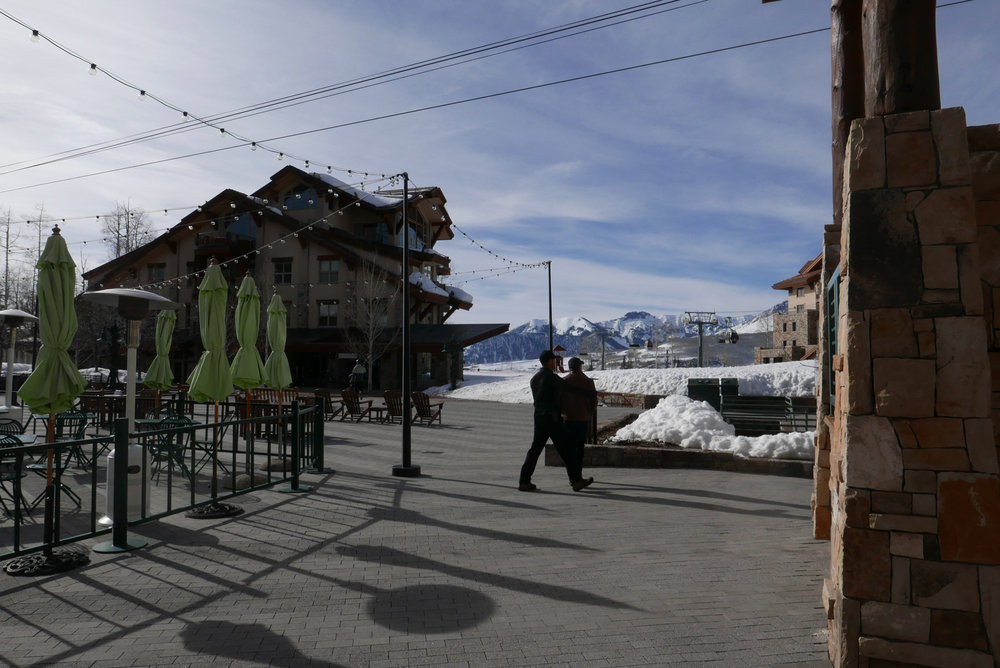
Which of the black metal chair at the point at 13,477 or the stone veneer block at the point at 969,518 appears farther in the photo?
the black metal chair at the point at 13,477

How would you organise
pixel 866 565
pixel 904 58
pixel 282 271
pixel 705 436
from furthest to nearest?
pixel 282 271, pixel 705 436, pixel 904 58, pixel 866 565

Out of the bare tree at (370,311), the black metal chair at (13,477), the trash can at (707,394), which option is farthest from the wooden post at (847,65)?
the bare tree at (370,311)

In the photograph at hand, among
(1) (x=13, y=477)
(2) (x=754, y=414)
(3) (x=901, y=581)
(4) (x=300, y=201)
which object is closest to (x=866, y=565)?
(3) (x=901, y=581)

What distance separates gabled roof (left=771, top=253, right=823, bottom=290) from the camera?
57906mm

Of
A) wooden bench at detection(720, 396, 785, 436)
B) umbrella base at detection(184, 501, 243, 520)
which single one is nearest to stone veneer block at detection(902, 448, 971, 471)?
umbrella base at detection(184, 501, 243, 520)

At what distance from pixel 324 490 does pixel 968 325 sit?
7407mm

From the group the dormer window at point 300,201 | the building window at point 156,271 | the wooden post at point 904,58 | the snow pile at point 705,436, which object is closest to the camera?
the wooden post at point 904,58

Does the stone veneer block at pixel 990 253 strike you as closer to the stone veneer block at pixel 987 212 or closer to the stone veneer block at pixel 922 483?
the stone veneer block at pixel 987 212

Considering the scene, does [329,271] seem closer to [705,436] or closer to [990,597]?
[705,436]

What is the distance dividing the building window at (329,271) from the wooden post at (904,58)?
38776mm

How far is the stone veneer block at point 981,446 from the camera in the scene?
10.4 ft

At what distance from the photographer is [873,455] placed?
3.29 meters

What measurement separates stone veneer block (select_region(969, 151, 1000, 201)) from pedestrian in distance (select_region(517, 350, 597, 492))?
5.38 m

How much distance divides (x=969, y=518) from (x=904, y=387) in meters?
0.69
